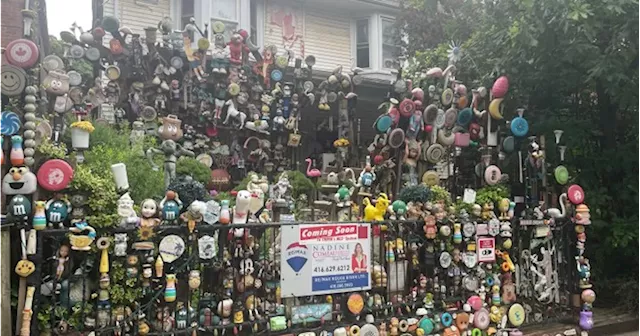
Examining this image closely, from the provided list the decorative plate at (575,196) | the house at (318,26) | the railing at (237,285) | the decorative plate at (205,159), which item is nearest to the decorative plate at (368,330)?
the railing at (237,285)

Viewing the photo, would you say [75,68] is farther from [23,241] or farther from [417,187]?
[417,187]

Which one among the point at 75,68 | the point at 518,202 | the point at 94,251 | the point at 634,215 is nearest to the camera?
the point at 94,251

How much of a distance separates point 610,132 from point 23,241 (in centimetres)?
939

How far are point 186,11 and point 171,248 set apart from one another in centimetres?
Answer: 1046

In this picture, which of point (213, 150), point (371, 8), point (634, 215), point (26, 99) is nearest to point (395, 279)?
point (26, 99)

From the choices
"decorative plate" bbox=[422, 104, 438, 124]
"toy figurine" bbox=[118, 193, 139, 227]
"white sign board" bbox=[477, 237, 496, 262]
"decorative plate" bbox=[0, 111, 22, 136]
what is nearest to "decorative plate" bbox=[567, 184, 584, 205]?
"white sign board" bbox=[477, 237, 496, 262]

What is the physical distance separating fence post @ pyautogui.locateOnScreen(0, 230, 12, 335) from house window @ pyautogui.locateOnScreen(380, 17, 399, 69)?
43.3 ft

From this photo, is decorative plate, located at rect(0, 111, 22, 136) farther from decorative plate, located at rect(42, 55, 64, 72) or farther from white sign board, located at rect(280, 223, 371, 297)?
white sign board, located at rect(280, 223, 371, 297)

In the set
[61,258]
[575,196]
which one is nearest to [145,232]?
[61,258]

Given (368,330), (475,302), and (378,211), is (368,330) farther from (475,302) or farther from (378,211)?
(475,302)

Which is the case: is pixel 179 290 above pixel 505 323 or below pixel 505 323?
above

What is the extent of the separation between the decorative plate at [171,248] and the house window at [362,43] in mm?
12279

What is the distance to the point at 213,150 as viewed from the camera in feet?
37.5

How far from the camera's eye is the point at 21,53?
15.8ft
